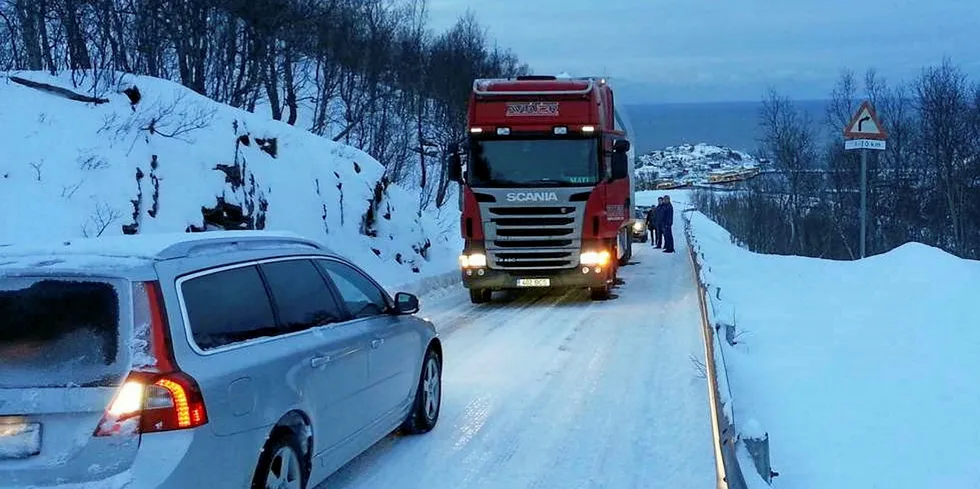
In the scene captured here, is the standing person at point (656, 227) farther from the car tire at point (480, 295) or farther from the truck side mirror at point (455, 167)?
the truck side mirror at point (455, 167)

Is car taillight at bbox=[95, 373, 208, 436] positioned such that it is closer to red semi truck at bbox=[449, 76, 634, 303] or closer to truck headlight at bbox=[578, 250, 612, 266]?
red semi truck at bbox=[449, 76, 634, 303]

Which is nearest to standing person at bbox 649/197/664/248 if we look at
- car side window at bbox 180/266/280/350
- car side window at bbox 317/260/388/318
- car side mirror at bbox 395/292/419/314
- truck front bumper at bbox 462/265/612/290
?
truck front bumper at bbox 462/265/612/290

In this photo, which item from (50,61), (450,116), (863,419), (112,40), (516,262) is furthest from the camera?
(450,116)

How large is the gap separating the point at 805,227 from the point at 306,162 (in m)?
42.1

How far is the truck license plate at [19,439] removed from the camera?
3955mm

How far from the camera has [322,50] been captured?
29844mm

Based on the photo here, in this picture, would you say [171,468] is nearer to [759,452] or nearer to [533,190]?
[759,452]

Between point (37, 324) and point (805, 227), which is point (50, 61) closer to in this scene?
point (37, 324)

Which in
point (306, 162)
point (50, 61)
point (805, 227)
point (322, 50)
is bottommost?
point (805, 227)

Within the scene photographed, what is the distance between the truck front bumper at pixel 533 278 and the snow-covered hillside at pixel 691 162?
305 ft

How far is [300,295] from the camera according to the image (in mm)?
5570

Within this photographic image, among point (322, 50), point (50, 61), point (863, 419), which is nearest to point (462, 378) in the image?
point (863, 419)

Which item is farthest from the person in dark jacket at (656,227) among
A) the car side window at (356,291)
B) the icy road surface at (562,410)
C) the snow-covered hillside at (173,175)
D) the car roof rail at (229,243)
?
the car roof rail at (229,243)

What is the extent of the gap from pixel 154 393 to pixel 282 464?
42.0 inches
